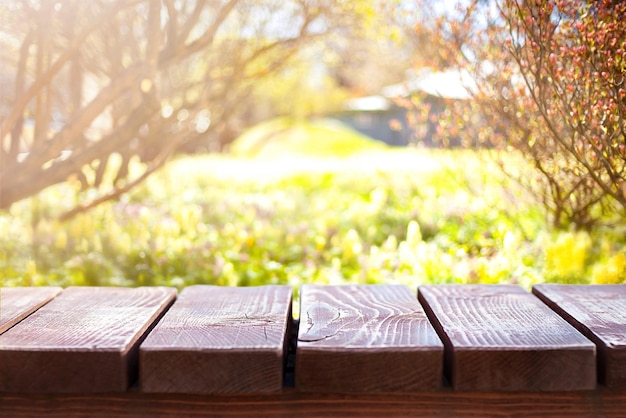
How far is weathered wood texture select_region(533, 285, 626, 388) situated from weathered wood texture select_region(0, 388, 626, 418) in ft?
0.29

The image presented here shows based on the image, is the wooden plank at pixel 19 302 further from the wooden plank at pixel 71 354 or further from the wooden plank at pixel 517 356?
the wooden plank at pixel 517 356

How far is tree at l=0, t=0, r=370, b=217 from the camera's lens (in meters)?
3.66

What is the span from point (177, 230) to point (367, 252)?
1.40m

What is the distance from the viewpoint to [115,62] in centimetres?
512

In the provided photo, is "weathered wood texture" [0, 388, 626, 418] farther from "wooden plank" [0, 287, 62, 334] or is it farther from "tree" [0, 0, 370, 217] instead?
"tree" [0, 0, 370, 217]

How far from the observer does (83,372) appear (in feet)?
4.94

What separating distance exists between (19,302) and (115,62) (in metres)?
3.55

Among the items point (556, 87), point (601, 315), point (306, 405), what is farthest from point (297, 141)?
point (306, 405)

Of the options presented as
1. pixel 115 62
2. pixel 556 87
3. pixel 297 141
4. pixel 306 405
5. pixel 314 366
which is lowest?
pixel 306 405

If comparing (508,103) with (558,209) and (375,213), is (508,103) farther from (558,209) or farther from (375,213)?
(375,213)

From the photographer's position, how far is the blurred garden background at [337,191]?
282 cm

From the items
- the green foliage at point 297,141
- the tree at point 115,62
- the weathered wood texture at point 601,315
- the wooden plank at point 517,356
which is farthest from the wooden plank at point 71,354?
the green foliage at point 297,141

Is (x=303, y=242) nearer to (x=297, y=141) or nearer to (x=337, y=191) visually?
(x=337, y=191)

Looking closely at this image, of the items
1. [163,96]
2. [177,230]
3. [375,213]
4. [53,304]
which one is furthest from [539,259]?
[163,96]
